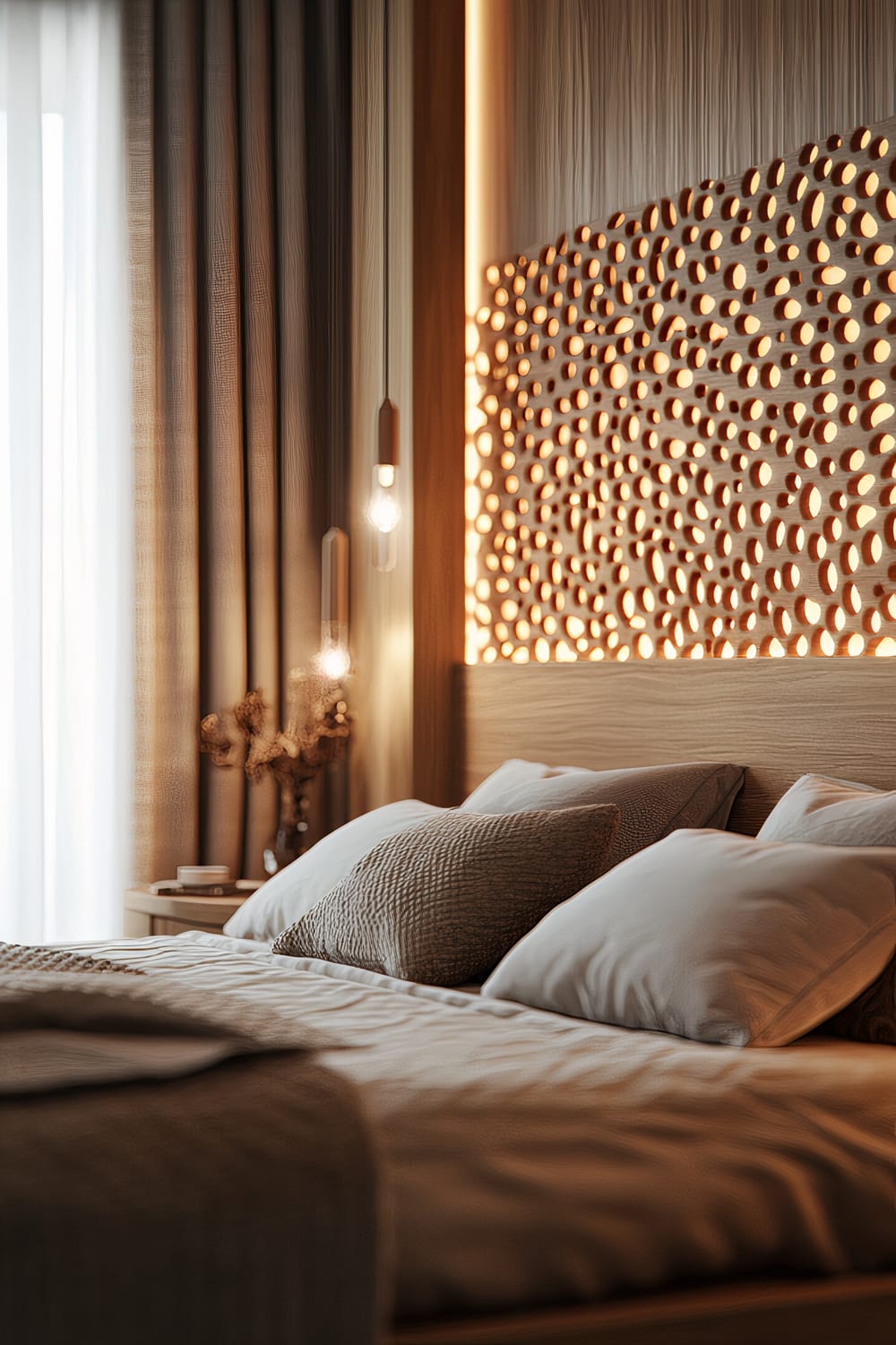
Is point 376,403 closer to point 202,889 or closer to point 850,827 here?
point 202,889

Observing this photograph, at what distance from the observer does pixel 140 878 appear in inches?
170

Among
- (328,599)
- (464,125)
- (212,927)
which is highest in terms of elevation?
(464,125)

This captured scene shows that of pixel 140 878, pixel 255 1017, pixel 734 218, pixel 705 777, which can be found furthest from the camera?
pixel 140 878

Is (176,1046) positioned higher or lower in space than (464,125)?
lower

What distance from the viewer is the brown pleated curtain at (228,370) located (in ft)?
14.3

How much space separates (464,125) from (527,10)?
32cm

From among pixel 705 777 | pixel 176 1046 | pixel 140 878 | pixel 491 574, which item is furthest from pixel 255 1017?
pixel 140 878

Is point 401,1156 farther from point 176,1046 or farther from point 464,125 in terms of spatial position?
point 464,125

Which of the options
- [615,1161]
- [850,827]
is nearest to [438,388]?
[850,827]

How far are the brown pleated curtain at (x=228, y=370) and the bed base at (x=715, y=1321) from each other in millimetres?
2881

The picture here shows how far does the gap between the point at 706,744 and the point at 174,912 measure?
141 cm

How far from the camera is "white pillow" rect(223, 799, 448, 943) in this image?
3.00m

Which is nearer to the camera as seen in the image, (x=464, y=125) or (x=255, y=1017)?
(x=255, y=1017)

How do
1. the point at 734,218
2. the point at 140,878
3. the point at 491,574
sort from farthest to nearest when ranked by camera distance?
the point at 140,878
the point at 491,574
the point at 734,218
